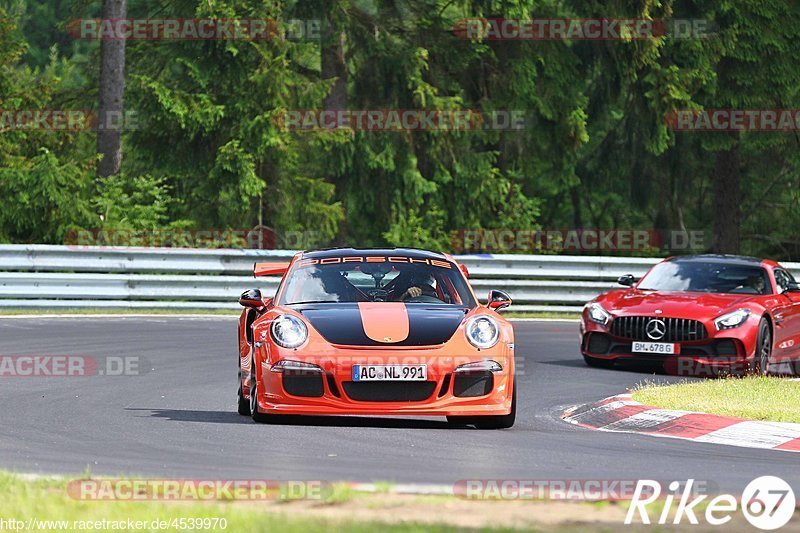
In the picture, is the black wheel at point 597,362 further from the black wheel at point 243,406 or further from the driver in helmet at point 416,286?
the black wheel at point 243,406

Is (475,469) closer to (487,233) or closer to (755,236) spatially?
(487,233)

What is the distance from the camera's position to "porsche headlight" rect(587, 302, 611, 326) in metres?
17.6

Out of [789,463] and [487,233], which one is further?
[487,233]

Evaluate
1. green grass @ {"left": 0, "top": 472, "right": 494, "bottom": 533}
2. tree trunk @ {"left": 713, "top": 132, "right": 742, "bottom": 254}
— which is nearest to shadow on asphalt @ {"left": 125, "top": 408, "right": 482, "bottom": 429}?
green grass @ {"left": 0, "top": 472, "right": 494, "bottom": 533}

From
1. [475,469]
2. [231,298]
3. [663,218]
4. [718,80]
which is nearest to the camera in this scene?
[475,469]

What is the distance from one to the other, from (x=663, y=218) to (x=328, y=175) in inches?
431

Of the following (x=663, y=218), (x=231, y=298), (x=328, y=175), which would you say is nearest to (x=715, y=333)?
(x=231, y=298)

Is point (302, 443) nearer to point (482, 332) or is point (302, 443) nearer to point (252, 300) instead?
point (482, 332)

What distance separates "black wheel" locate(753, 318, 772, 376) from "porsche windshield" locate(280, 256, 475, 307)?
534 centimetres

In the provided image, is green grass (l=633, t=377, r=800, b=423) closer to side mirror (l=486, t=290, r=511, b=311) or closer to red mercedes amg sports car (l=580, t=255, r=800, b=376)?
red mercedes amg sports car (l=580, t=255, r=800, b=376)

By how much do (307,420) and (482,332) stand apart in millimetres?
1521

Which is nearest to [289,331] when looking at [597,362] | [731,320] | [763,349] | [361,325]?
[361,325]

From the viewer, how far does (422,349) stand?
1105cm

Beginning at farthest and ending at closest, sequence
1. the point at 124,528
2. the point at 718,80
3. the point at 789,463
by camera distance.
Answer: the point at 718,80 → the point at 789,463 → the point at 124,528
